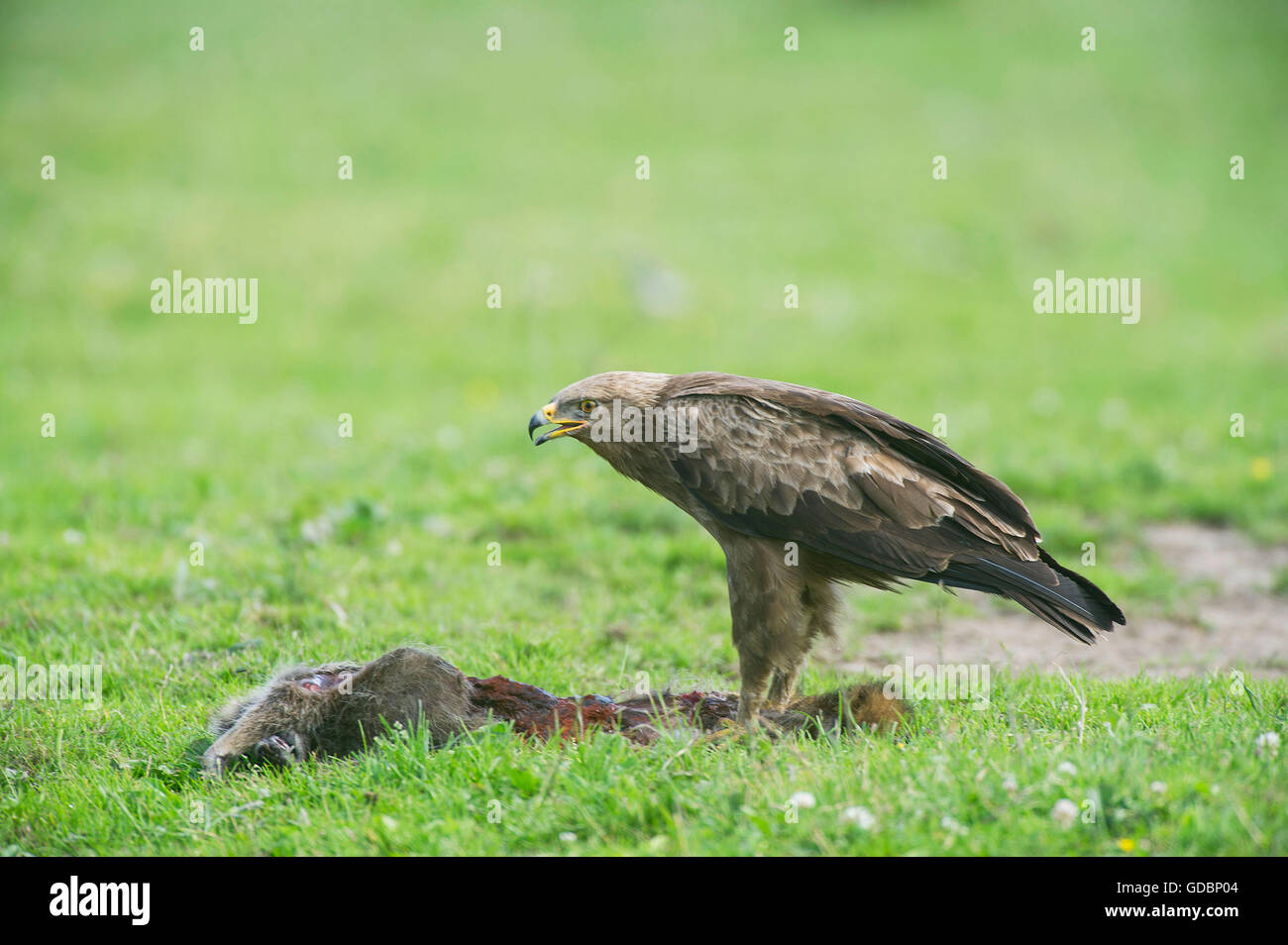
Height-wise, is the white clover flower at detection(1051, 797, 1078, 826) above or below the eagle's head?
below

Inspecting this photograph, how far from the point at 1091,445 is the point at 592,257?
21.1 ft

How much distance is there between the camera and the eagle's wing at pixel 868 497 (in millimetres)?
4891

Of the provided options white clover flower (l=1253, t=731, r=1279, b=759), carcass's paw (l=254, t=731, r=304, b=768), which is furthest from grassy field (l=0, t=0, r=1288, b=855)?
carcass's paw (l=254, t=731, r=304, b=768)

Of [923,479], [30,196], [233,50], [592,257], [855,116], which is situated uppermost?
[233,50]

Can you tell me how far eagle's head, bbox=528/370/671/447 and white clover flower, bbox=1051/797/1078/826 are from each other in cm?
243

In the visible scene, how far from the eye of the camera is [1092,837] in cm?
357

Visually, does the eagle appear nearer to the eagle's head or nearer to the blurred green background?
the eagle's head

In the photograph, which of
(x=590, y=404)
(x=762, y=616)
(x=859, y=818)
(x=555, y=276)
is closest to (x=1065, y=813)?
(x=859, y=818)

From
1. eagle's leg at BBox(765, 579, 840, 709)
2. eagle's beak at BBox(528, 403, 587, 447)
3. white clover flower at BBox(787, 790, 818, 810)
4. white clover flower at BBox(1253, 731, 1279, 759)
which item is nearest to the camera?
white clover flower at BBox(787, 790, 818, 810)

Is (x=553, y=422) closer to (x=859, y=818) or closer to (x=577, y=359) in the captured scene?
(x=859, y=818)

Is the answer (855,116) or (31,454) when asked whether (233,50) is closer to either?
(855,116)

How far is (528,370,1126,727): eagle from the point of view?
16.0 ft

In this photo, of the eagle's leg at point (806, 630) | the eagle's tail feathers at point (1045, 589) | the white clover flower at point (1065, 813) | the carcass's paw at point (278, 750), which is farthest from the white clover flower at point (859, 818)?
the carcass's paw at point (278, 750)
